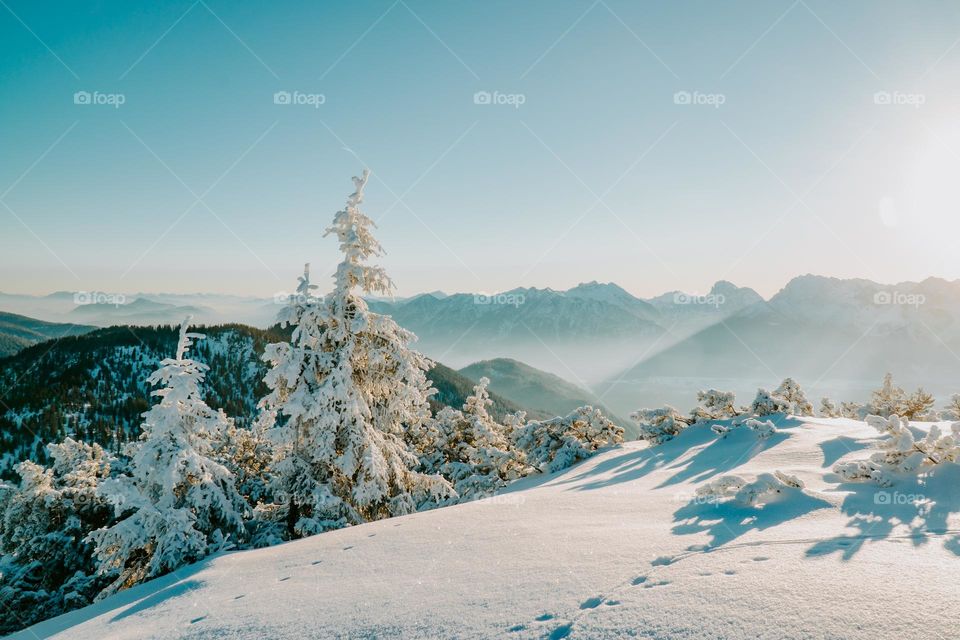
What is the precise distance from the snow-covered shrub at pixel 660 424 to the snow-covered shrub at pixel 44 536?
21856 millimetres

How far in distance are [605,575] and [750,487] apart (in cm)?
367

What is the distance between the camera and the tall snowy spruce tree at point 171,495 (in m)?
10.6

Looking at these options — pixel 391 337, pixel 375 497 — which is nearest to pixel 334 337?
pixel 391 337

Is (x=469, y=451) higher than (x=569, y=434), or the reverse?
(x=569, y=434)

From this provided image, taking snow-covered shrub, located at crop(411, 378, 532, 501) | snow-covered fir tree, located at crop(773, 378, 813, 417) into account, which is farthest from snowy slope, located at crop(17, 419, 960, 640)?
snow-covered shrub, located at crop(411, 378, 532, 501)

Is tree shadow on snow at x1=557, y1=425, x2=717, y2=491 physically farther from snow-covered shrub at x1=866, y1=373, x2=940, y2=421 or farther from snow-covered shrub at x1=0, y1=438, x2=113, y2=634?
snow-covered shrub at x1=0, y1=438, x2=113, y2=634

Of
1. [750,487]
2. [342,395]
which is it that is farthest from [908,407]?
[342,395]

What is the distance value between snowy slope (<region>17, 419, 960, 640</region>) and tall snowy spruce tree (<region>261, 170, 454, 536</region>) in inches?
135

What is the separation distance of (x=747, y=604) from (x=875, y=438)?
398 inches

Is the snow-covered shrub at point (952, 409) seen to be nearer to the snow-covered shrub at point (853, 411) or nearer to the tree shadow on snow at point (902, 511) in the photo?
the snow-covered shrub at point (853, 411)

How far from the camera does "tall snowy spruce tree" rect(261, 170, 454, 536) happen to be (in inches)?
516

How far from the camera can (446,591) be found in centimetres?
527

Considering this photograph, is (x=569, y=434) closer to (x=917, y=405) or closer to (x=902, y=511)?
(x=902, y=511)

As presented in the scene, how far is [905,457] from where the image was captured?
310 inches
